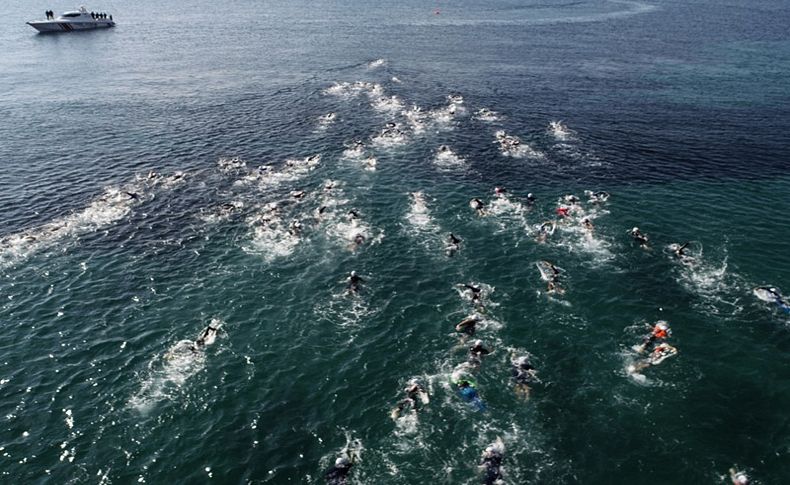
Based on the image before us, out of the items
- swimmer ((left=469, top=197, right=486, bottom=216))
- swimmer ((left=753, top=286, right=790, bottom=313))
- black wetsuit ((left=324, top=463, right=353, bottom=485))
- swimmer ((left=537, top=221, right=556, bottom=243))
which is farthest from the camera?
swimmer ((left=469, top=197, right=486, bottom=216))

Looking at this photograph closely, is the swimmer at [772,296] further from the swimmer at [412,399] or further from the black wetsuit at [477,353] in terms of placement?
the swimmer at [412,399]

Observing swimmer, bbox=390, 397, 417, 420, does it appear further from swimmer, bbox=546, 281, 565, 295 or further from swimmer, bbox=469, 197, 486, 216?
swimmer, bbox=469, 197, 486, 216

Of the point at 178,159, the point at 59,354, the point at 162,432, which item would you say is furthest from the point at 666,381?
the point at 178,159

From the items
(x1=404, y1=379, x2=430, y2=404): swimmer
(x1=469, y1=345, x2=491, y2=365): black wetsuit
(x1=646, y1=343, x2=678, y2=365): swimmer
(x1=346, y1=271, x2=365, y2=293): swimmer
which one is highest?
(x1=346, y1=271, x2=365, y2=293): swimmer

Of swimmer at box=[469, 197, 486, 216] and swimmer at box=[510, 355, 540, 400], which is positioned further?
Answer: swimmer at box=[469, 197, 486, 216]

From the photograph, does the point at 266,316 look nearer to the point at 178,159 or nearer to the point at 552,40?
the point at 178,159

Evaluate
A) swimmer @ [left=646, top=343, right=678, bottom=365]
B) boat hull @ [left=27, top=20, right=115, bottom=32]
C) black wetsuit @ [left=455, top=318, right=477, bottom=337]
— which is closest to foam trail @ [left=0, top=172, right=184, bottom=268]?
black wetsuit @ [left=455, top=318, right=477, bottom=337]

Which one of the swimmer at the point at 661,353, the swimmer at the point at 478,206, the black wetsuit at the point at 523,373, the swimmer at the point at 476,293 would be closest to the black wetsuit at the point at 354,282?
the swimmer at the point at 476,293
